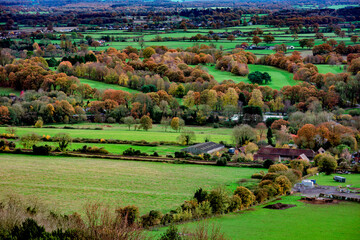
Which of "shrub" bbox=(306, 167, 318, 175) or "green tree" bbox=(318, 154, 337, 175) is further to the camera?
"green tree" bbox=(318, 154, 337, 175)

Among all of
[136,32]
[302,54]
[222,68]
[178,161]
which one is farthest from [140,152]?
[136,32]

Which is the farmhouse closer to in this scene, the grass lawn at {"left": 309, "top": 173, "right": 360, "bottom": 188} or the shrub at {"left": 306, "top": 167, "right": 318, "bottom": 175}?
the shrub at {"left": 306, "top": 167, "right": 318, "bottom": 175}

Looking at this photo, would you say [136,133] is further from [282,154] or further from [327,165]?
[327,165]

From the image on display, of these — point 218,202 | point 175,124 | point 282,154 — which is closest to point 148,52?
point 175,124

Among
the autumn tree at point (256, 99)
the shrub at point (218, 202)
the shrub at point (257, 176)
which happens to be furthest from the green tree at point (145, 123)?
the shrub at point (218, 202)

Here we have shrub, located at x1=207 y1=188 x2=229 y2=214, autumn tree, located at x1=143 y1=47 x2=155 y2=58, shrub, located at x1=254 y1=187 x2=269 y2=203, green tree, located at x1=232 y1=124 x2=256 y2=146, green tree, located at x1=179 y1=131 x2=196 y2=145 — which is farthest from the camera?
autumn tree, located at x1=143 y1=47 x2=155 y2=58

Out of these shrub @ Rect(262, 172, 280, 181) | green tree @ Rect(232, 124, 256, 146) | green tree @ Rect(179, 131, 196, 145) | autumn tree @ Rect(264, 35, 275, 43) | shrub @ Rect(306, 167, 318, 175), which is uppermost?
autumn tree @ Rect(264, 35, 275, 43)

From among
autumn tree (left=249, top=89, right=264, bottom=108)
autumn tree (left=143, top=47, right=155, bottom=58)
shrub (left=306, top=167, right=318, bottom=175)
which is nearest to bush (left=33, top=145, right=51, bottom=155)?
shrub (left=306, top=167, right=318, bottom=175)
